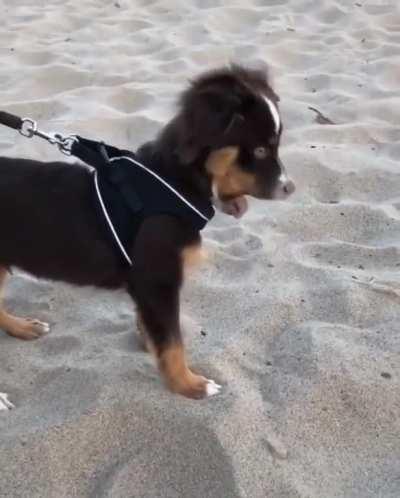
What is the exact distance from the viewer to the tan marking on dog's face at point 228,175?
245 centimetres

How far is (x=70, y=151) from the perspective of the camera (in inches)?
108

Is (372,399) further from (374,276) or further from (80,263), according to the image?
(80,263)

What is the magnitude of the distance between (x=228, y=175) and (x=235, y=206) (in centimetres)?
17

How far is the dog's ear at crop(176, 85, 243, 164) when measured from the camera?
2.38 metres

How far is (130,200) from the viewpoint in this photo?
2.54m

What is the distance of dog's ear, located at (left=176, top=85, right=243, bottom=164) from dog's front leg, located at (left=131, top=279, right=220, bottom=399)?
436 millimetres

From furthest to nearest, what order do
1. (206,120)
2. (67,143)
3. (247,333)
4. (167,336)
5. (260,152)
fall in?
(247,333) < (67,143) < (167,336) < (260,152) < (206,120)

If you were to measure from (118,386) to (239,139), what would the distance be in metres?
0.92

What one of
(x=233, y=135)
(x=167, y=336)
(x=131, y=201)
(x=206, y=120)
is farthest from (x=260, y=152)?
(x=167, y=336)

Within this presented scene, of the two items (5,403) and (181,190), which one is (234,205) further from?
(5,403)

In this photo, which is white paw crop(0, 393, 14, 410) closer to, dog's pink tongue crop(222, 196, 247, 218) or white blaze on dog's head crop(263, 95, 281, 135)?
dog's pink tongue crop(222, 196, 247, 218)

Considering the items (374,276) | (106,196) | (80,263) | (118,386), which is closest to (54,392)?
(118,386)

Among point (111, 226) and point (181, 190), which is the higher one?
point (181, 190)

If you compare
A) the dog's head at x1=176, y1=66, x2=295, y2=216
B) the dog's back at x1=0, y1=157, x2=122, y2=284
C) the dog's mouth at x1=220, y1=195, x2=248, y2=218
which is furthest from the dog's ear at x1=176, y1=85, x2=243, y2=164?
the dog's back at x1=0, y1=157, x2=122, y2=284
